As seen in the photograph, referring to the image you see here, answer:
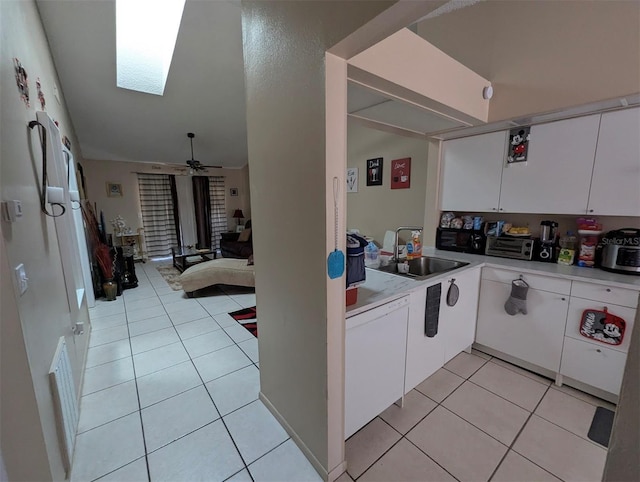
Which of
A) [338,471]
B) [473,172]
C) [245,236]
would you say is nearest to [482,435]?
[338,471]

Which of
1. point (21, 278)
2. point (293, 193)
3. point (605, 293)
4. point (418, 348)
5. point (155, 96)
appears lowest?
point (418, 348)

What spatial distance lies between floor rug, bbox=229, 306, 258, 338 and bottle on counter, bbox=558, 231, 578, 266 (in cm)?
282

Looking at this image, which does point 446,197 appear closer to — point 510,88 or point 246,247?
point 510,88

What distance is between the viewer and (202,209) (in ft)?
23.0

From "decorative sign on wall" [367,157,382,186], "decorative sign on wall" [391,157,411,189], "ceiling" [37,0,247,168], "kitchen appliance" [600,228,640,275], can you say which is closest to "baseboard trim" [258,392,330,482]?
"kitchen appliance" [600,228,640,275]

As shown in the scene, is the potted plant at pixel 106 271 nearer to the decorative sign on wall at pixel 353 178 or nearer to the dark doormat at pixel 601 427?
the decorative sign on wall at pixel 353 178

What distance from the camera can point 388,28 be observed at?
0.91m

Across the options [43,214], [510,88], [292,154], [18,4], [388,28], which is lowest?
[43,214]

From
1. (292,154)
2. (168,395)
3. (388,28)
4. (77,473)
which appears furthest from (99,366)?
(388,28)

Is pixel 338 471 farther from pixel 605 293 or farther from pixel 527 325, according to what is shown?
pixel 605 293

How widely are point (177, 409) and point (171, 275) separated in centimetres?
377

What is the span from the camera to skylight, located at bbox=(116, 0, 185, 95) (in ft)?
9.25

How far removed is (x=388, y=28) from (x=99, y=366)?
3.09 m

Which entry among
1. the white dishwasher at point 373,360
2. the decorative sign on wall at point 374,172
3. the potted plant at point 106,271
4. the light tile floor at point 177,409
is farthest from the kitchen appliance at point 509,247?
the potted plant at point 106,271
